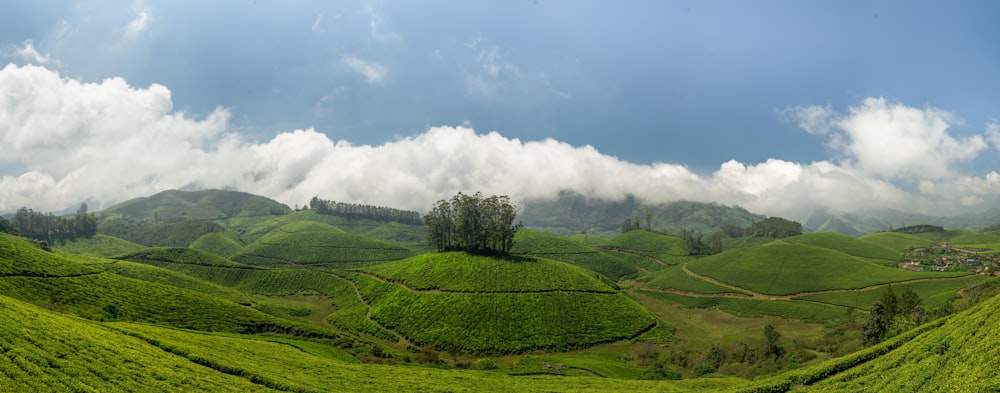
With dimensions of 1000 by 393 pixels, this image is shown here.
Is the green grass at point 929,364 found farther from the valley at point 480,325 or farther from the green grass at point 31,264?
the green grass at point 31,264

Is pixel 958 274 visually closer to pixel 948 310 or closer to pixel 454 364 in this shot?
pixel 948 310

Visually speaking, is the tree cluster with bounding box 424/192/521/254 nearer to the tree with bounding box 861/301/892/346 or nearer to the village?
the tree with bounding box 861/301/892/346

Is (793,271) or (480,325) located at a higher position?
(793,271)

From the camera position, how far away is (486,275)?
12306 cm

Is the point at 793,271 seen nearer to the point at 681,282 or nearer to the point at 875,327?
the point at 681,282

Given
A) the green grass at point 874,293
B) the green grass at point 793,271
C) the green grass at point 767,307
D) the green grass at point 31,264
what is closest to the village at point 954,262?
the green grass at point 793,271

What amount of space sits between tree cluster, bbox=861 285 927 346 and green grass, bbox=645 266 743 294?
76590 mm

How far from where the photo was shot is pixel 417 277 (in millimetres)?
126312

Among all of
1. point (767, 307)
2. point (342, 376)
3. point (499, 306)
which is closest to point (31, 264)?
point (342, 376)

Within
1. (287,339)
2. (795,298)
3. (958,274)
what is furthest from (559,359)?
(958,274)

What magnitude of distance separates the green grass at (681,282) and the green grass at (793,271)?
6.43 m

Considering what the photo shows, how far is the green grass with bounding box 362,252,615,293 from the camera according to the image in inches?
4594

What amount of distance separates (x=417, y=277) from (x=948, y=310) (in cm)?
11230

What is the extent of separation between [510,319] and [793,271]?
118 m
